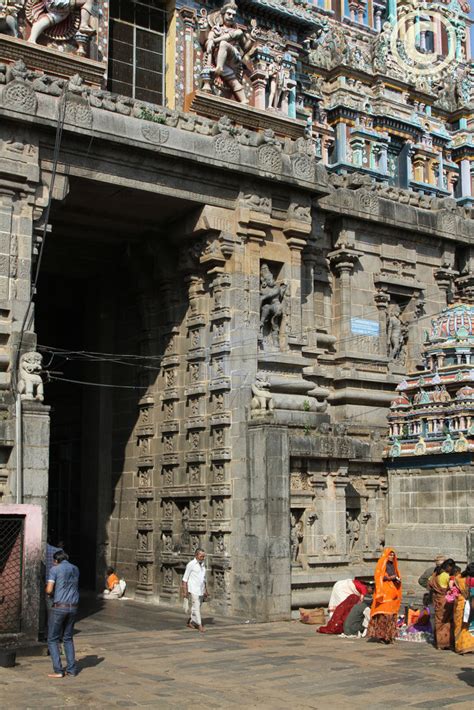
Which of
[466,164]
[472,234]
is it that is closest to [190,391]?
[472,234]

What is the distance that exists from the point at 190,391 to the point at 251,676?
35.2 feet

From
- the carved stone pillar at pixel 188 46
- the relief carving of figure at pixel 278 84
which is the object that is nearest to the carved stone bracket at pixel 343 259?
the carved stone pillar at pixel 188 46

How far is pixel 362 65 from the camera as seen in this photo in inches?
1882

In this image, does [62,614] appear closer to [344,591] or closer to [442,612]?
[442,612]

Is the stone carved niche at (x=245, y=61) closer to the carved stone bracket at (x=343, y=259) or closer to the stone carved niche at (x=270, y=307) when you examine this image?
the carved stone bracket at (x=343, y=259)

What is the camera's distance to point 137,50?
29.6m

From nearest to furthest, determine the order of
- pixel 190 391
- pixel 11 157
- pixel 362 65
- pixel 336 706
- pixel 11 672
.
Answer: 1. pixel 336 706
2. pixel 11 672
3. pixel 11 157
4. pixel 190 391
5. pixel 362 65

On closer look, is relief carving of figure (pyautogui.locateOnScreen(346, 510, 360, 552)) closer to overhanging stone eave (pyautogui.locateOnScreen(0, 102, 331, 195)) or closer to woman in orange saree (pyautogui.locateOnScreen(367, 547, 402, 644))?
woman in orange saree (pyautogui.locateOnScreen(367, 547, 402, 644))

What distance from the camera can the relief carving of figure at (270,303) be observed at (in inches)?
998

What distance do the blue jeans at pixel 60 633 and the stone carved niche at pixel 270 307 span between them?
11.3 meters

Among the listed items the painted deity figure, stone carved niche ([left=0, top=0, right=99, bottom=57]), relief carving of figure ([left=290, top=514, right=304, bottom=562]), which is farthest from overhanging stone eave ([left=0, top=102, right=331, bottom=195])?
relief carving of figure ([left=290, top=514, right=304, bottom=562])

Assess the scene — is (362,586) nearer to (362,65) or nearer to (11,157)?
(11,157)

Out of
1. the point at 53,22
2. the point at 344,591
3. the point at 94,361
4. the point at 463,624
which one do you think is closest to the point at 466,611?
the point at 463,624

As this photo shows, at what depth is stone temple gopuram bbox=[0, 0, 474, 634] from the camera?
74.0 ft
